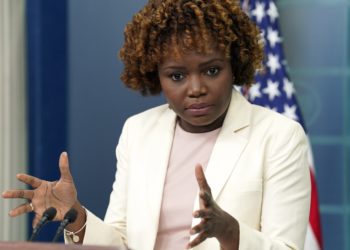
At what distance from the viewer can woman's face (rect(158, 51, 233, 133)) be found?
1.96m

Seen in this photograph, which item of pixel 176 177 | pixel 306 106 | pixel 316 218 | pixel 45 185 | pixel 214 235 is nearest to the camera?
pixel 214 235

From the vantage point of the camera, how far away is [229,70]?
6.63 ft

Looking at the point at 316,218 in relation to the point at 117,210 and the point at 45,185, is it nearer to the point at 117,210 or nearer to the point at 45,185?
the point at 117,210

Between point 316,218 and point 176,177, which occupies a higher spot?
point 176,177

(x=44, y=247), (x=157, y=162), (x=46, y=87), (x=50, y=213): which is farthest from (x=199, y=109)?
(x=46, y=87)

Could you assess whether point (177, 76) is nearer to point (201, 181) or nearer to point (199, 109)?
point (199, 109)

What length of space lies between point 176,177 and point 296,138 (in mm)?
319

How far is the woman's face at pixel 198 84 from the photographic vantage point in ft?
6.44

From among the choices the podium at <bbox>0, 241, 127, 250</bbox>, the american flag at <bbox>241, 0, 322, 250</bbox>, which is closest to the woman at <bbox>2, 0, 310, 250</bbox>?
the podium at <bbox>0, 241, 127, 250</bbox>

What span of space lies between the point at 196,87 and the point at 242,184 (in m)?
0.26

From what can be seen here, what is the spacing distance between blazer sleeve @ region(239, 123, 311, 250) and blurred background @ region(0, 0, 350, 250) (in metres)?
1.63

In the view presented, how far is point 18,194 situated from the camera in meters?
1.88

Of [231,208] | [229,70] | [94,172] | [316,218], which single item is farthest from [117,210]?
[94,172]

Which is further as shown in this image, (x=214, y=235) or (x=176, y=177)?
(x=176, y=177)
